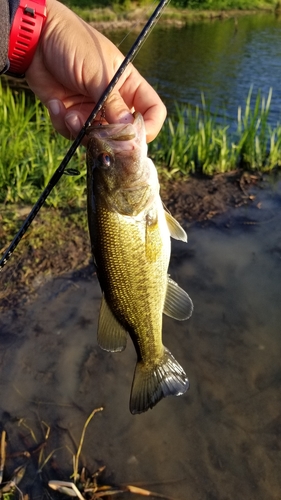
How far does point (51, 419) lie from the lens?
2.99 meters

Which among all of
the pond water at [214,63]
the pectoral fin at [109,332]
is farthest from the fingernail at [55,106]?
the pond water at [214,63]

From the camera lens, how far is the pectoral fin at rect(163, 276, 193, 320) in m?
2.13

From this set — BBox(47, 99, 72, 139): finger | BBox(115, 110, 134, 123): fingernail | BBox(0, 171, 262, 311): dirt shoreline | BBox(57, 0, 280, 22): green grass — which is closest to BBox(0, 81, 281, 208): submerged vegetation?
BBox(0, 171, 262, 311): dirt shoreline

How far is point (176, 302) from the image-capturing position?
7.05ft

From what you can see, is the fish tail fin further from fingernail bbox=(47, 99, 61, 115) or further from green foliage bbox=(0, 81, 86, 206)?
green foliage bbox=(0, 81, 86, 206)

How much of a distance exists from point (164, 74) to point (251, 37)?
32.4 ft

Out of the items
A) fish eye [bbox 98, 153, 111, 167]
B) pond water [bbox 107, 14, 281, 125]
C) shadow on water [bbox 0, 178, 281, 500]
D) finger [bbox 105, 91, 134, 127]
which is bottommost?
shadow on water [bbox 0, 178, 281, 500]

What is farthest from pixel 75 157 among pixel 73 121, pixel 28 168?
pixel 73 121

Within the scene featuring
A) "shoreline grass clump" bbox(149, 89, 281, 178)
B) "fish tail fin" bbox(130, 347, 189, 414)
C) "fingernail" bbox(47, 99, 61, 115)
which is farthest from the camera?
"shoreline grass clump" bbox(149, 89, 281, 178)

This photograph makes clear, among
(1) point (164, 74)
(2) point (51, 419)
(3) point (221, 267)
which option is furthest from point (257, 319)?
(1) point (164, 74)

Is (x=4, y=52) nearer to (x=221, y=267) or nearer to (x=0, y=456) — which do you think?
(x=0, y=456)

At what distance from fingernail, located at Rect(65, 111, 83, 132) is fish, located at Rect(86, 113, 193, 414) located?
0.53m

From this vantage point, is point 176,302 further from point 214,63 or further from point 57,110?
point 214,63

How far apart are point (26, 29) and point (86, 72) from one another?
40cm
